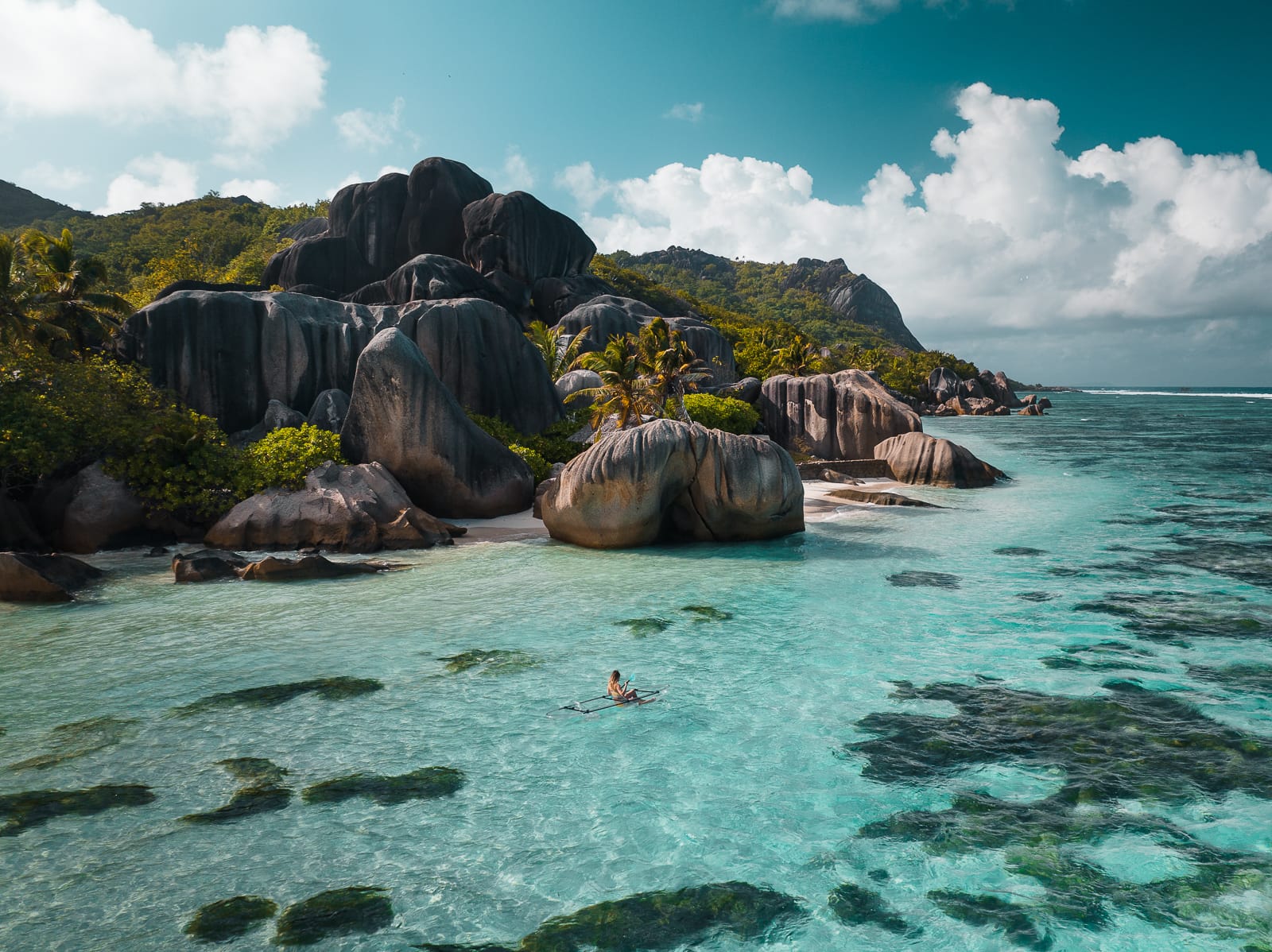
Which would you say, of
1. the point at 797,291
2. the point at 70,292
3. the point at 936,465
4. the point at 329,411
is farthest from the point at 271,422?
the point at 797,291

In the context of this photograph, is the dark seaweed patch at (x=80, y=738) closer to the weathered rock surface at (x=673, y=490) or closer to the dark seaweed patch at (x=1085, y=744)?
the dark seaweed patch at (x=1085, y=744)

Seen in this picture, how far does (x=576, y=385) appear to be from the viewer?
32.8 m

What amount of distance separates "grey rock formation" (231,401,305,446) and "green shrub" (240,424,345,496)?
495cm

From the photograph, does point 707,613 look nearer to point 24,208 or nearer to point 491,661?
point 491,661

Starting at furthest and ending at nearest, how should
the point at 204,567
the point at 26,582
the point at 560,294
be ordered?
1. the point at 560,294
2. the point at 204,567
3. the point at 26,582

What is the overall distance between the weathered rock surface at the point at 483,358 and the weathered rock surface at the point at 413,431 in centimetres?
631

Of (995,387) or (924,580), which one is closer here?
(924,580)

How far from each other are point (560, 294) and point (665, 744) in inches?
1783

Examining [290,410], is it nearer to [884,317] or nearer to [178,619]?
[178,619]

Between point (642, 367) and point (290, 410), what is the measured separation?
1346cm

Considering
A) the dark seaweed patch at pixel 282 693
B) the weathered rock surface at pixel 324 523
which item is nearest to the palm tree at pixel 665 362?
the weathered rock surface at pixel 324 523

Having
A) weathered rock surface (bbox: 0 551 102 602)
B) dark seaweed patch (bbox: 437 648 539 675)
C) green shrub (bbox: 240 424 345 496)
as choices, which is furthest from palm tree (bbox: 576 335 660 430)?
weathered rock surface (bbox: 0 551 102 602)

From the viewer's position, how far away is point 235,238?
7281 centimetres

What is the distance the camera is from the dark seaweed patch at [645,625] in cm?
1143
